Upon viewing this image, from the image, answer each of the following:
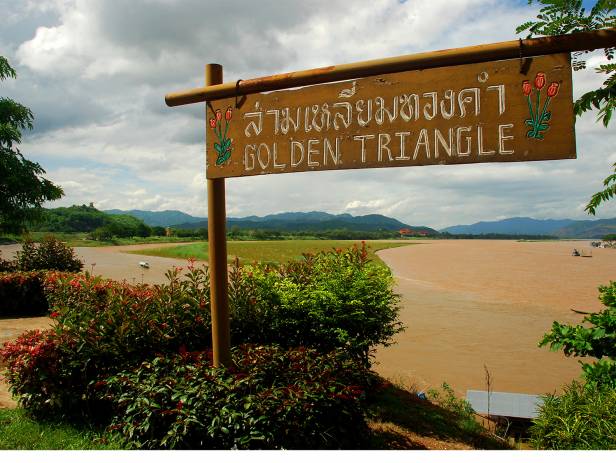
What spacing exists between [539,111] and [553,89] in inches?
6.4

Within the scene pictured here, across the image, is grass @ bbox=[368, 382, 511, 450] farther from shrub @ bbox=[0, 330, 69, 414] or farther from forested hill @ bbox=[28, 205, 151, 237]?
forested hill @ bbox=[28, 205, 151, 237]

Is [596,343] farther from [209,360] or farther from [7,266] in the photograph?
[7,266]

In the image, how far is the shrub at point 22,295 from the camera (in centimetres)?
1141

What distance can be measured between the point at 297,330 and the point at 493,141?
3.39m

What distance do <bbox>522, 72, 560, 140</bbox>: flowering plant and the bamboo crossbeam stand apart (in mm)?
216

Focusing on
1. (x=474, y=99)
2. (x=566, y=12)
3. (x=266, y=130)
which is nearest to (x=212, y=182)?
(x=266, y=130)

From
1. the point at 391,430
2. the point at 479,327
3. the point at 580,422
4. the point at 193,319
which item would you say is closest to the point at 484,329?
the point at 479,327

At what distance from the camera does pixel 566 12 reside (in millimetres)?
3527

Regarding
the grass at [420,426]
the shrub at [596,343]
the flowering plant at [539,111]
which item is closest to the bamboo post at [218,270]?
the grass at [420,426]

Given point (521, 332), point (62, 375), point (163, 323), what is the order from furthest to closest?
1. point (521, 332)
2. point (163, 323)
3. point (62, 375)

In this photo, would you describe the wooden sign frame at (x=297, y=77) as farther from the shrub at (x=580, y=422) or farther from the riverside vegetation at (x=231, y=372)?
the shrub at (x=580, y=422)

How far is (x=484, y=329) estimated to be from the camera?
1709 centimetres

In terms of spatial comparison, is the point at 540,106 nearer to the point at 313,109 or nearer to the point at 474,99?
the point at 474,99

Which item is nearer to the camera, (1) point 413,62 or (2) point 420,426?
(1) point 413,62
